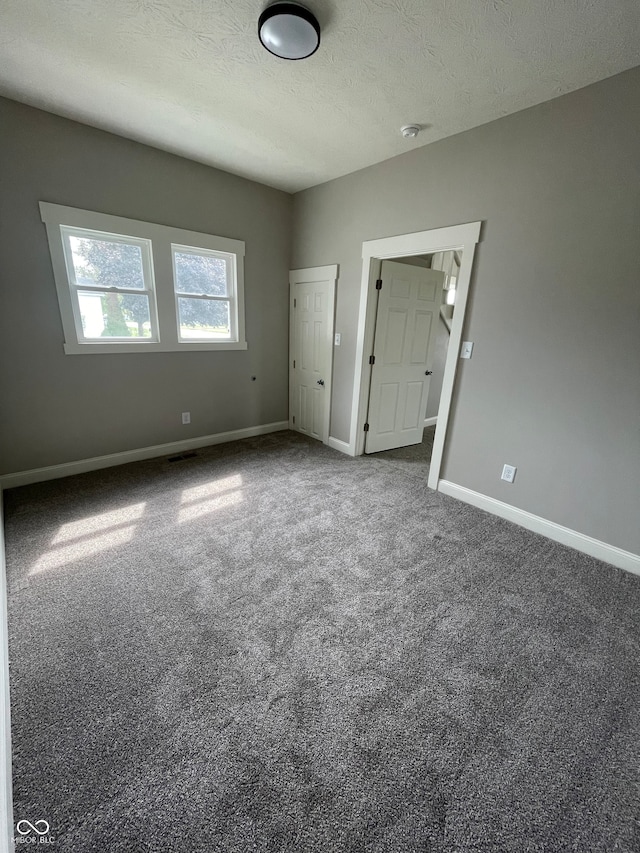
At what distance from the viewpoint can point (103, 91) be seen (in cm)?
A: 225

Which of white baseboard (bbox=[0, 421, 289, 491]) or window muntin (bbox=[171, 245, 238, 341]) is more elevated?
window muntin (bbox=[171, 245, 238, 341])

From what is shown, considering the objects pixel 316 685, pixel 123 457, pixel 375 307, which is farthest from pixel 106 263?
pixel 316 685

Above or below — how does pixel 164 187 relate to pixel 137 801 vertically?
above

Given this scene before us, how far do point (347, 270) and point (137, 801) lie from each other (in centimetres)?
388

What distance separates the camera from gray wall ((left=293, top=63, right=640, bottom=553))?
2.00m

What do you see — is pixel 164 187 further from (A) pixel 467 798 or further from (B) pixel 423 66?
(A) pixel 467 798

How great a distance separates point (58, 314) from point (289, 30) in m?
2.58

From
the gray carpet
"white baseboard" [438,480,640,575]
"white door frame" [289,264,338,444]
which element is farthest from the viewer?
"white door frame" [289,264,338,444]

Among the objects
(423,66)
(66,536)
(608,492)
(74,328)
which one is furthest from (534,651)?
(74,328)

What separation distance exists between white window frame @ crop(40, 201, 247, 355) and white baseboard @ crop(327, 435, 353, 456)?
1529 mm

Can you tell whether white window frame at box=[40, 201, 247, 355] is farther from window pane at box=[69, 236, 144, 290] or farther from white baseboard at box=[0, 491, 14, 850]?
white baseboard at box=[0, 491, 14, 850]

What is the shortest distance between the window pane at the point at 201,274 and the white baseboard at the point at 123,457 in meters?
1.63

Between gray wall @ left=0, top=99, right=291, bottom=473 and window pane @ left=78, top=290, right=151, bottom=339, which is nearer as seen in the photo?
gray wall @ left=0, top=99, right=291, bottom=473

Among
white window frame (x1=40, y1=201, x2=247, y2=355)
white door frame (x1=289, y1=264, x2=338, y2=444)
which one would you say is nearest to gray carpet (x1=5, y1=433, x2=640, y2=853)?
white window frame (x1=40, y1=201, x2=247, y2=355)
